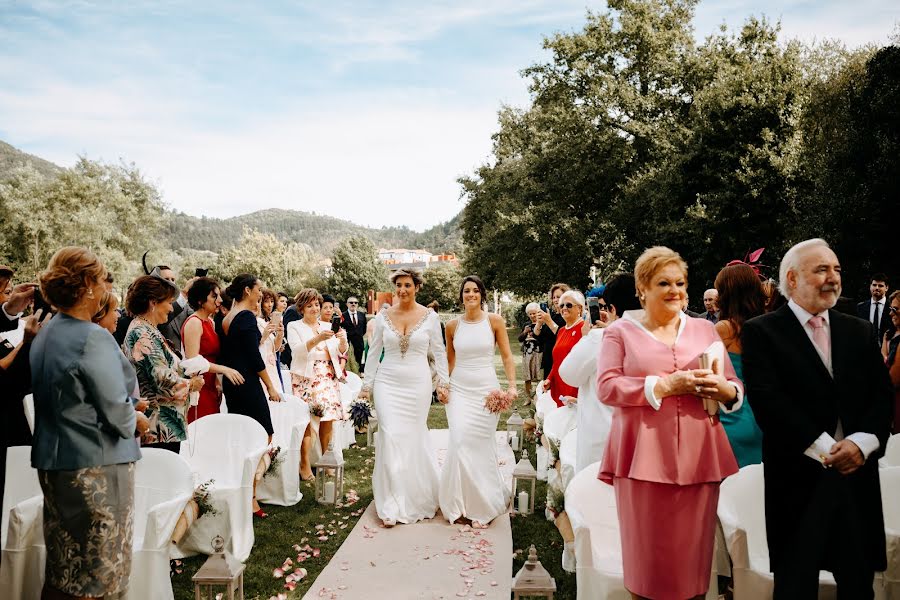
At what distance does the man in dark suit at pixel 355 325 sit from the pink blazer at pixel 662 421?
13342 mm

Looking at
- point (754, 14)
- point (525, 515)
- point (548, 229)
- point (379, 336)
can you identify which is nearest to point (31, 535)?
point (379, 336)

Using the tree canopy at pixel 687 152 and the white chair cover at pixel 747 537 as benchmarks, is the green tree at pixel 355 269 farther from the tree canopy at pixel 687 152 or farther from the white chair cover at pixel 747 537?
the white chair cover at pixel 747 537

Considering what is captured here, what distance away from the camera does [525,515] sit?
6.74m

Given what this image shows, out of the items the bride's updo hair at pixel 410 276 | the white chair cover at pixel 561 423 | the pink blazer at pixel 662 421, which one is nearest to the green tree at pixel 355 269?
the bride's updo hair at pixel 410 276

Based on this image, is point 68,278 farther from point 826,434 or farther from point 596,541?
point 826,434

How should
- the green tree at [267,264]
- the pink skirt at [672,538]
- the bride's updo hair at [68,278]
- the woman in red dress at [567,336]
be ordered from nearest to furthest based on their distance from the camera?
the pink skirt at [672,538] → the bride's updo hair at [68,278] → the woman in red dress at [567,336] → the green tree at [267,264]

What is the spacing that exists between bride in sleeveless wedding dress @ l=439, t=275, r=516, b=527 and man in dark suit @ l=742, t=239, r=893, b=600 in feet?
11.6

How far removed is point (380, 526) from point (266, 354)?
2.46 metres

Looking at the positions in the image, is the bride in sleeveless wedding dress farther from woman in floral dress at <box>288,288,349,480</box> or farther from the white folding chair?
the white folding chair

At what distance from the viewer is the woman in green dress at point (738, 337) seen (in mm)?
4312

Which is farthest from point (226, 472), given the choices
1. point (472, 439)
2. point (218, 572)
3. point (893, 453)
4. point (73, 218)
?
point (73, 218)

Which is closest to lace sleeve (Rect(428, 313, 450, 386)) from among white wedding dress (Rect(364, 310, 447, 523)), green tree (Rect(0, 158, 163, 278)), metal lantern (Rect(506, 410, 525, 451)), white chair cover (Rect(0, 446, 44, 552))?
white wedding dress (Rect(364, 310, 447, 523))

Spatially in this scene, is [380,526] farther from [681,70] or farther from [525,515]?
[681,70]

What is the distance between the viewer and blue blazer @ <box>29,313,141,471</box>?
3264mm
